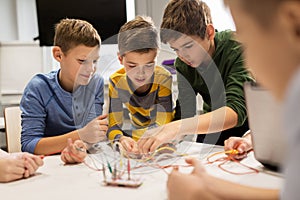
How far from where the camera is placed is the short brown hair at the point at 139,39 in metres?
1.12

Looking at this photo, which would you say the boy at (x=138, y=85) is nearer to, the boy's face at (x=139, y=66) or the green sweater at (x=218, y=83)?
the boy's face at (x=139, y=66)

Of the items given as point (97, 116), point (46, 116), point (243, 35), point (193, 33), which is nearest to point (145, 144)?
point (97, 116)

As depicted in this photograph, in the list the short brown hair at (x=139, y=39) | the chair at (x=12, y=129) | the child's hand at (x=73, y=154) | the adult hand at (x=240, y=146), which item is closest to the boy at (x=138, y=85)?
the short brown hair at (x=139, y=39)

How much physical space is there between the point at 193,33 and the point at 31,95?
24.2 inches

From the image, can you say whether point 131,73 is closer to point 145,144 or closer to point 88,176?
point 145,144

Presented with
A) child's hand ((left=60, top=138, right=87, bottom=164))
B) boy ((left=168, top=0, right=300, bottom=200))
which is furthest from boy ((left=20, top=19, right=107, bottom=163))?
boy ((left=168, top=0, right=300, bottom=200))

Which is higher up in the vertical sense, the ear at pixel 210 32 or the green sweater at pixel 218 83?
the ear at pixel 210 32

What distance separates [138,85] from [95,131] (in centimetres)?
19

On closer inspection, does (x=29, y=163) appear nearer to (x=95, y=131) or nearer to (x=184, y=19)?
(x=95, y=131)

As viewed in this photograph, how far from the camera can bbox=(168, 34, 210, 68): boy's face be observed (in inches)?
48.7

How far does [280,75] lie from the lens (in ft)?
0.98

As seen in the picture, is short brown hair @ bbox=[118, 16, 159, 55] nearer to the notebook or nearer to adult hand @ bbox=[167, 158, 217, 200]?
the notebook

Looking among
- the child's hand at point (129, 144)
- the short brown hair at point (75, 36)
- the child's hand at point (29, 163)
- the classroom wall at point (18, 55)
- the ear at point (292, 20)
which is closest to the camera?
the ear at point (292, 20)

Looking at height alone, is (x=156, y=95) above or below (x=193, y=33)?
below
